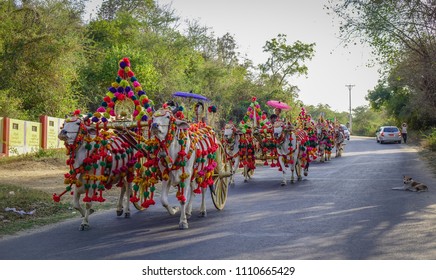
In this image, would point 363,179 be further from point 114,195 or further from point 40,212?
point 40,212

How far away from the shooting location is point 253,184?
1650 cm

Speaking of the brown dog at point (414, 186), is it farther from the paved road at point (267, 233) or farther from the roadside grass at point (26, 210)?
the roadside grass at point (26, 210)

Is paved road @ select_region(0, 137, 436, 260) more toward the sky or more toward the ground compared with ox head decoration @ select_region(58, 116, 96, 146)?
more toward the ground

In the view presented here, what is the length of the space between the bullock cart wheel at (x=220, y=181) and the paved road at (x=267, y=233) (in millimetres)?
226

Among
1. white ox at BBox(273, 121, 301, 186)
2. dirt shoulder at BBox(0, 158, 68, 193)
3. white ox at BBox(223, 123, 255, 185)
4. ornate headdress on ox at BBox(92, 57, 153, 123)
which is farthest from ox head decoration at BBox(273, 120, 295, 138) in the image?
ornate headdress on ox at BBox(92, 57, 153, 123)

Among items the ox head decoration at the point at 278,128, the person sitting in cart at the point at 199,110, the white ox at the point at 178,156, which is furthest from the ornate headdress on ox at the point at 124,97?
the ox head decoration at the point at 278,128

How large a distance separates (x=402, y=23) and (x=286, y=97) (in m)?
25.4

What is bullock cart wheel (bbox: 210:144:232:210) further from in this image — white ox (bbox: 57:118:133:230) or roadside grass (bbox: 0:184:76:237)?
roadside grass (bbox: 0:184:76:237)

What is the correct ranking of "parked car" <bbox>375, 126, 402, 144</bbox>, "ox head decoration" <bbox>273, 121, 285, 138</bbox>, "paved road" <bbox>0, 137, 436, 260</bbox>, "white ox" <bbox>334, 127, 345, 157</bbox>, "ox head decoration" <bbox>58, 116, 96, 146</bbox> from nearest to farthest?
"paved road" <bbox>0, 137, 436, 260</bbox> → "ox head decoration" <bbox>58, 116, 96, 146</bbox> → "ox head decoration" <bbox>273, 121, 285, 138</bbox> → "white ox" <bbox>334, 127, 345, 157</bbox> → "parked car" <bbox>375, 126, 402, 144</bbox>

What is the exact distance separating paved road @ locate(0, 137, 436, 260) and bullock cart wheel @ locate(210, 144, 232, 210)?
226 mm

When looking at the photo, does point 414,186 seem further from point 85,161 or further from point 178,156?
point 85,161

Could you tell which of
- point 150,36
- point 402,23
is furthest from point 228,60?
point 402,23

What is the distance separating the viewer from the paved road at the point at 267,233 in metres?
7.26

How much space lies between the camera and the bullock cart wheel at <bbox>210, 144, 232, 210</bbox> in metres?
11.0
